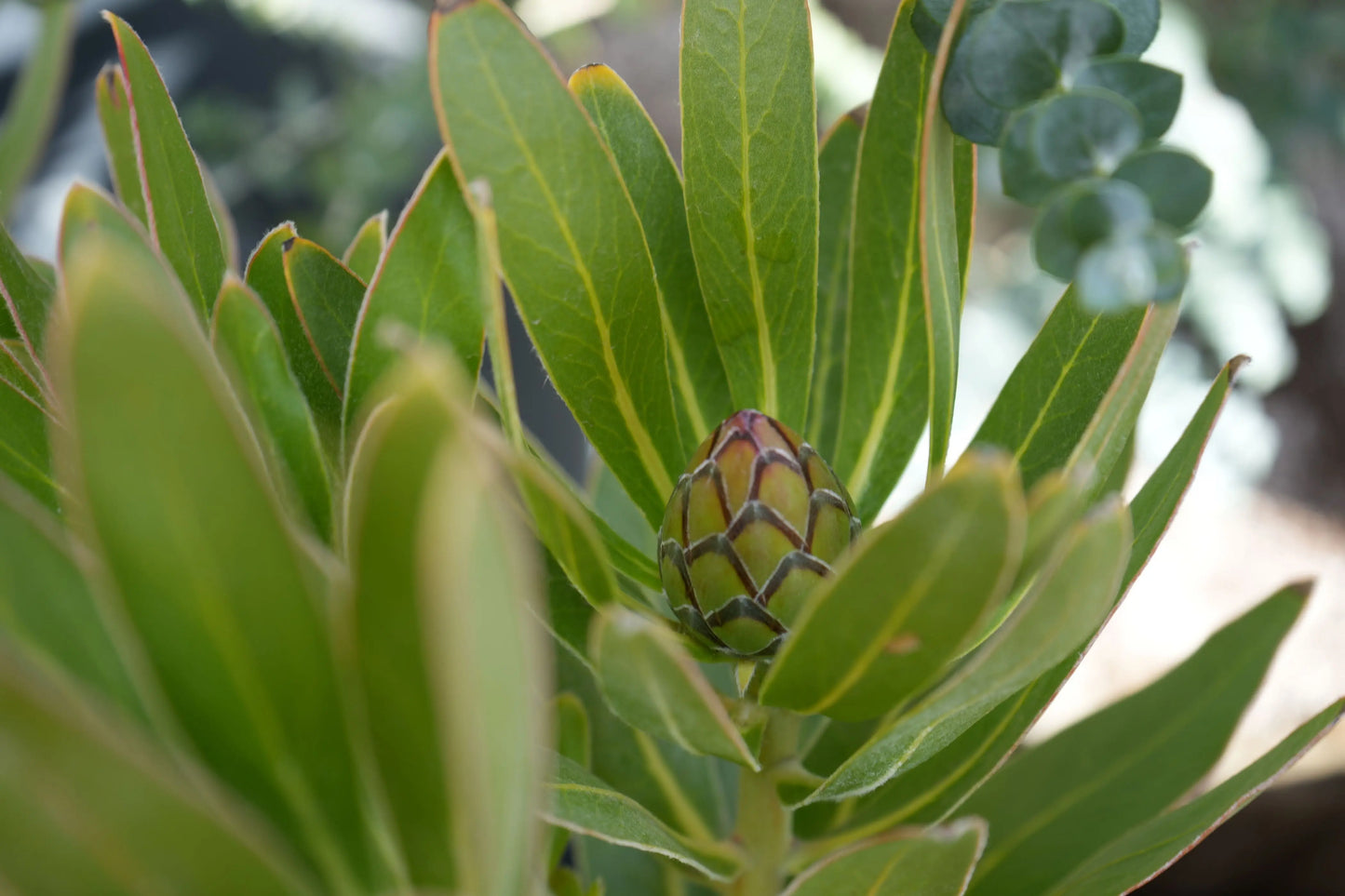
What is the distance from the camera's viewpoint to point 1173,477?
0.37 meters

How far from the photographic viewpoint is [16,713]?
19 cm

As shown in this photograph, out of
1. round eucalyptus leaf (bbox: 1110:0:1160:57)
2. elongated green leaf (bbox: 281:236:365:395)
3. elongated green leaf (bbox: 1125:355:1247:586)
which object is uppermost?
round eucalyptus leaf (bbox: 1110:0:1160:57)

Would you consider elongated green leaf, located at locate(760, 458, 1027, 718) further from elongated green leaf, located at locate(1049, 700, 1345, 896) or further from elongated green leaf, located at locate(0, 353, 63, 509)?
elongated green leaf, located at locate(0, 353, 63, 509)

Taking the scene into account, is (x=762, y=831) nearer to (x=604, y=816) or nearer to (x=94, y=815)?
(x=604, y=816)

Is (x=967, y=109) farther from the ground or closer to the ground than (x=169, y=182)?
farther from the ground

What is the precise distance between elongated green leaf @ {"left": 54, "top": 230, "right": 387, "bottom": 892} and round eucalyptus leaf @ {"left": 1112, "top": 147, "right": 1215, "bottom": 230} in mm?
231

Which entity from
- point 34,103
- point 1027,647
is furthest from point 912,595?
point 34,103

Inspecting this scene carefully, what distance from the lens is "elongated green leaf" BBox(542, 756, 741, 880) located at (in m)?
0.33

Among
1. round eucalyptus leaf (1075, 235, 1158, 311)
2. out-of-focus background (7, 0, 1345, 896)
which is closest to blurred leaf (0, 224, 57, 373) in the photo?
round eucalyptus leaf (1075, 235, 1158, 311)

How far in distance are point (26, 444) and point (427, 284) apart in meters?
0.14

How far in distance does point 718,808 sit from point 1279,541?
6.42 ft

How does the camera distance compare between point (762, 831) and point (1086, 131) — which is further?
point (762, 831)

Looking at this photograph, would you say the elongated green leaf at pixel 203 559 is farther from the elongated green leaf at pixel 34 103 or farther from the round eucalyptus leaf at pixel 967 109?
the elongated green leaf at pixel 34 103

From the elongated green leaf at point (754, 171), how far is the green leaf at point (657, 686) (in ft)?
0.53
